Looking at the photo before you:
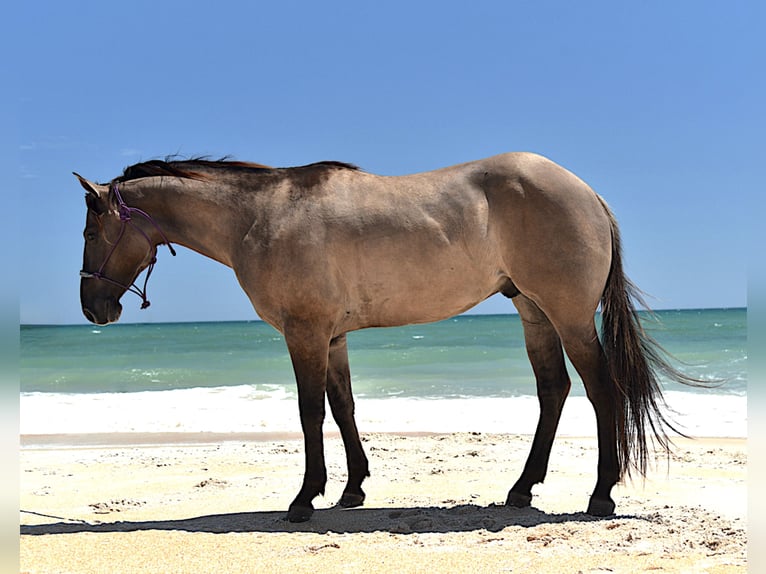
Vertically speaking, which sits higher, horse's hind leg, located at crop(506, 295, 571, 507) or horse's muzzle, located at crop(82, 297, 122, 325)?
horse's muzzle, located at crop(82, 297, 122, 325)

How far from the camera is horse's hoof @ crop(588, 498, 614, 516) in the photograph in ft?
14.5

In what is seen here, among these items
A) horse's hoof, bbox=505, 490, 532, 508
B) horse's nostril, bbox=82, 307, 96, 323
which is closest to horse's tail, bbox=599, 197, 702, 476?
horse's hoof, bbox=505, 490, 532, 508

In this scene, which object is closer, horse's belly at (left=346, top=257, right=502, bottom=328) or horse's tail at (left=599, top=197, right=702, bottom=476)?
horse's tail at (left=599, top=197, right=702, bottom=476)

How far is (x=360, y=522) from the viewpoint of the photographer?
442cm

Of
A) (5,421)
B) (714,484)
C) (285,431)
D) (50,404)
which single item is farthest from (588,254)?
(50,404)

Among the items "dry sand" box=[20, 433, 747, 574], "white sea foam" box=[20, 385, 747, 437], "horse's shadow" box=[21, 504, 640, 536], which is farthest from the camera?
"white sea foam" box=[20, 385, 747, 437]

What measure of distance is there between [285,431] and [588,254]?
6597mm

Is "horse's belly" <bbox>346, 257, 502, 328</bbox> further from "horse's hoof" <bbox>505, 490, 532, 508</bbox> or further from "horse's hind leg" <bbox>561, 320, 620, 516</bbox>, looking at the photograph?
"horse's hoof" <bbox>505, 490, 532, 508</bbox>

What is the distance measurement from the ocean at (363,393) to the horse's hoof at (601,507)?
3.23ft

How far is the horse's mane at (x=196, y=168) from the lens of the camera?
491 centimetres

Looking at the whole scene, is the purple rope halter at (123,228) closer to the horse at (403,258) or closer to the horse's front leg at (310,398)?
the horse at (403,258)

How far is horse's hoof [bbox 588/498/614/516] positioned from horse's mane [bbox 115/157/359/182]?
2616 mm

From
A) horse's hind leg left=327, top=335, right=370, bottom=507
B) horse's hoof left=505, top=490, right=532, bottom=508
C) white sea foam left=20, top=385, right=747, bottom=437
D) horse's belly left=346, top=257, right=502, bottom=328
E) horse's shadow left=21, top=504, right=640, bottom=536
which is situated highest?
horse's belly left=346, top=257, right=502, bottom=328

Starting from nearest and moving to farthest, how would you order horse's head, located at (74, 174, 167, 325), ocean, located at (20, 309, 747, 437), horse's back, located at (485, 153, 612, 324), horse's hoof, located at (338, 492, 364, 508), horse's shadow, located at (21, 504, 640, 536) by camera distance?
horse's shadow, located at (21, 504, 640, 536) < horse's back, located at (485, 153, 612, 324) < horse's head, located at (74, 174, 167, 325) < horse's hoof, located at (338, 492, 364, 508) < ocean, located at (20, 309, 747, 437)
